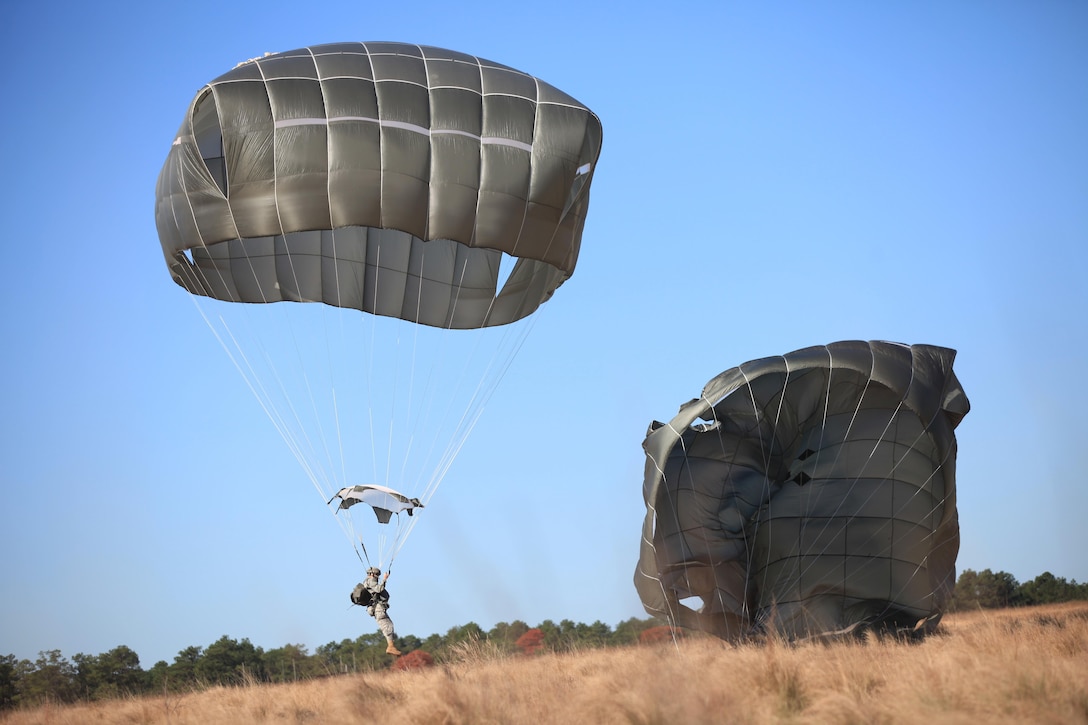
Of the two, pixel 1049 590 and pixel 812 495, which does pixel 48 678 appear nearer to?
pixel 812 495

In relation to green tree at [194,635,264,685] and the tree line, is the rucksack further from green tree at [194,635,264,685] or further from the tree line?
green tree at [194,635,264,685]

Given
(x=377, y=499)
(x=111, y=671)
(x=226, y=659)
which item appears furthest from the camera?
(x=226, y=659)

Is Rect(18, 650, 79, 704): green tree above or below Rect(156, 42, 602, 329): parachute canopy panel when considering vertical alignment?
below

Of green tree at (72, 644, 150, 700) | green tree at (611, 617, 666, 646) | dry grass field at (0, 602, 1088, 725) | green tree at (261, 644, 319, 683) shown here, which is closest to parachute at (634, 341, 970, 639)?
dry grass field at (0, 602, 1088, 725)

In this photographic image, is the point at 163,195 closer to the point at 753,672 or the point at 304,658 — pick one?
the point at 753,672

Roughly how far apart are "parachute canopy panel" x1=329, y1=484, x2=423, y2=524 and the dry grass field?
3.05 metres

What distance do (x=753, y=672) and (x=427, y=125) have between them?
29.2ft

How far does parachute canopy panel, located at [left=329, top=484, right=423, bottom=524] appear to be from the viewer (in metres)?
16.1

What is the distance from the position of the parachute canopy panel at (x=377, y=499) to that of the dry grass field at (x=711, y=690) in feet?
9.99

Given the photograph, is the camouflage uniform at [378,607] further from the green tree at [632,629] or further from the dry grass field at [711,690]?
the green tree at [632,629]

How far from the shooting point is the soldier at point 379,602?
1530 cm

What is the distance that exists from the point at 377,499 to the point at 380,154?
531 cm

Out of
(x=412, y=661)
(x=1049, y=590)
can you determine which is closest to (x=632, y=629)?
(x=412, y=661)

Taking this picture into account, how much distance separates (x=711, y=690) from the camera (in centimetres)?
959
